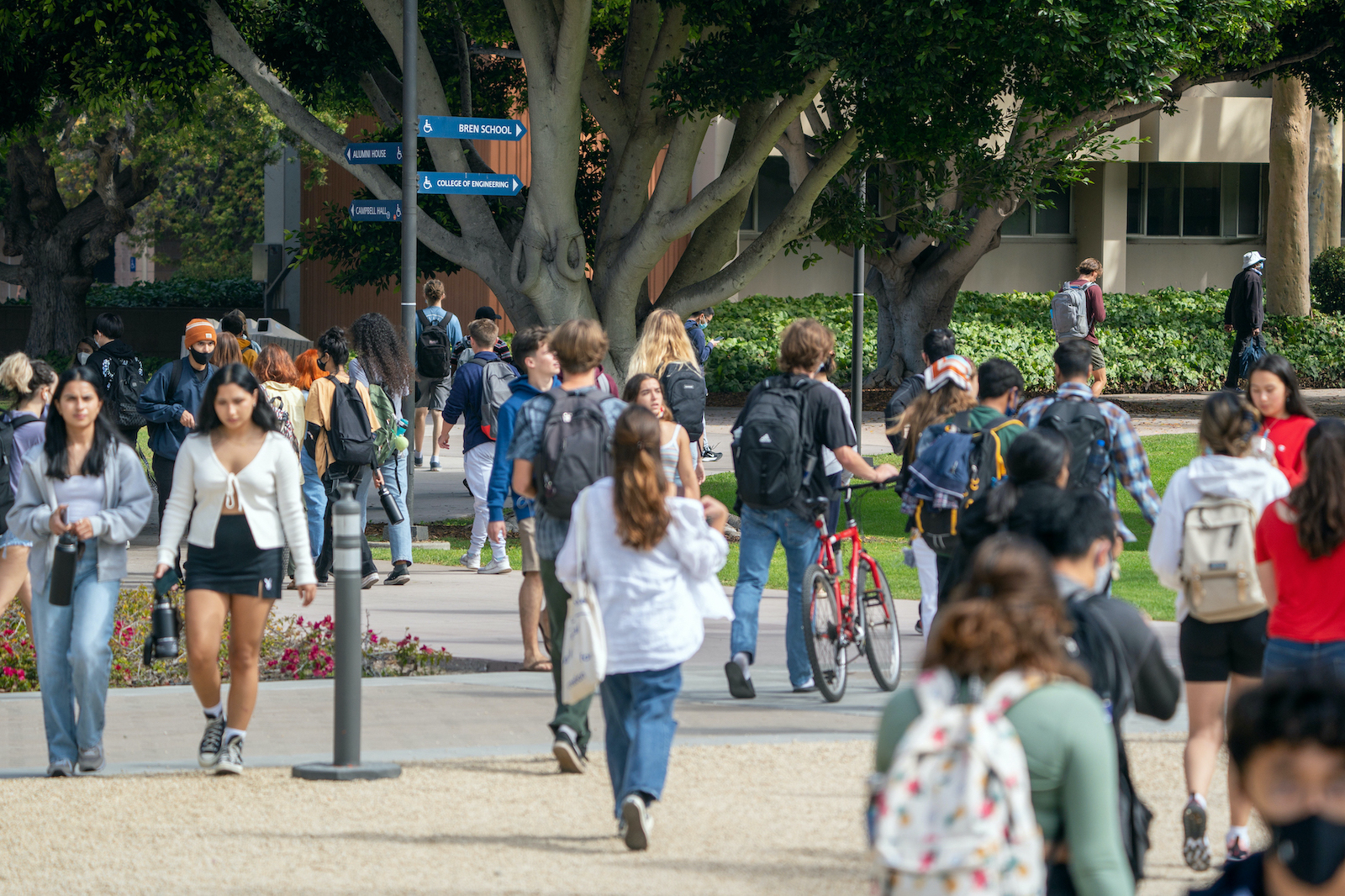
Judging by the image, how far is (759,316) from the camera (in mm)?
27969

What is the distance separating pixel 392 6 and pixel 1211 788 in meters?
10.7

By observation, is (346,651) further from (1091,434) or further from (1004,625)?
(1004,625)

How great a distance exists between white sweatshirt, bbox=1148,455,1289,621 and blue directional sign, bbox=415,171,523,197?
7.92 m

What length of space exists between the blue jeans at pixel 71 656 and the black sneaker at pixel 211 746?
0.44 metres

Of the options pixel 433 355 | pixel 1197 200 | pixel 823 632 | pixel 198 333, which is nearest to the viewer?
pixel 823 632

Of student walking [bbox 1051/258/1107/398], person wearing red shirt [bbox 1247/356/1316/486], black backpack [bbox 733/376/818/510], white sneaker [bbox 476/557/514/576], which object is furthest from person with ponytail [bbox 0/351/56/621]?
student walking [bbox 1051/258/1107/398]

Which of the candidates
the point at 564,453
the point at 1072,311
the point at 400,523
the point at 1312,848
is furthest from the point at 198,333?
the point at 1072,311

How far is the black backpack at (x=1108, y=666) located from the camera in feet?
10.9

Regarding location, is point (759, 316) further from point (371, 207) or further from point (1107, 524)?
point (1107, 524)

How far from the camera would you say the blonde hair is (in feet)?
29.7

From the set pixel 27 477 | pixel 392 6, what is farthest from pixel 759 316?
pixel 27 477

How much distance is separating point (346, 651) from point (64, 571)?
1.26 m

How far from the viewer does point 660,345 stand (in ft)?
29.8

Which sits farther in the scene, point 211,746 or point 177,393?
point 177,393
